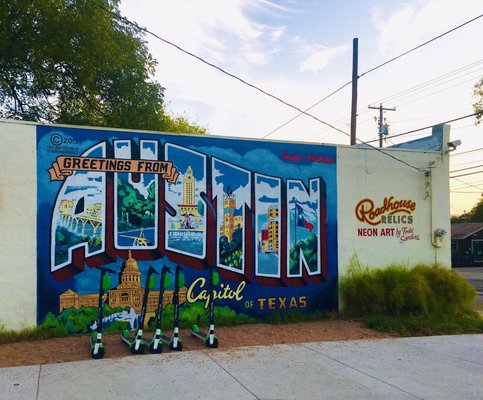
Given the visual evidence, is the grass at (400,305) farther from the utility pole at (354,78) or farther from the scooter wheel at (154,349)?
the utility pole at (354,78)

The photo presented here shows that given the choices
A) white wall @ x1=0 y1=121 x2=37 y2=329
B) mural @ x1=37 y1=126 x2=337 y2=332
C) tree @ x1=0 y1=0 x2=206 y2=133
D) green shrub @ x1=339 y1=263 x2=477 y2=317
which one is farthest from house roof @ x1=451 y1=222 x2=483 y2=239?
white wall @ x1=0 y1=121 x2=37 y2=329

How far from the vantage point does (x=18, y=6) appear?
14.3 m

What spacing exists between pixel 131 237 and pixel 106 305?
1.32m

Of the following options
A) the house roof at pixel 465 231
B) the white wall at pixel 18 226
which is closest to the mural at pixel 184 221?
the white wall at pixel 18 226

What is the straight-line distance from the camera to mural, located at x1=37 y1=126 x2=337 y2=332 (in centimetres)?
880

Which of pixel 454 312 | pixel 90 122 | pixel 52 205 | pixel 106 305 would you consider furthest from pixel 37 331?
pixel 90 122

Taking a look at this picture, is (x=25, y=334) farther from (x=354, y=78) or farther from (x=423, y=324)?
(x=354, y=78)

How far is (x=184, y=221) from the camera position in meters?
9.65

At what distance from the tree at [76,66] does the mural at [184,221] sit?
6.13m

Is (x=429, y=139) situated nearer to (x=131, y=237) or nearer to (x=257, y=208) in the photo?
(x=257, y=208)

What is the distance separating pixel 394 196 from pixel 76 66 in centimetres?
1063

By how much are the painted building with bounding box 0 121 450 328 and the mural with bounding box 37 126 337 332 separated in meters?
0.02

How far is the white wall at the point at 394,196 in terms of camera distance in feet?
36.6

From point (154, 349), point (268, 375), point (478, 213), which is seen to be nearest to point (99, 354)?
point (154, 349)
